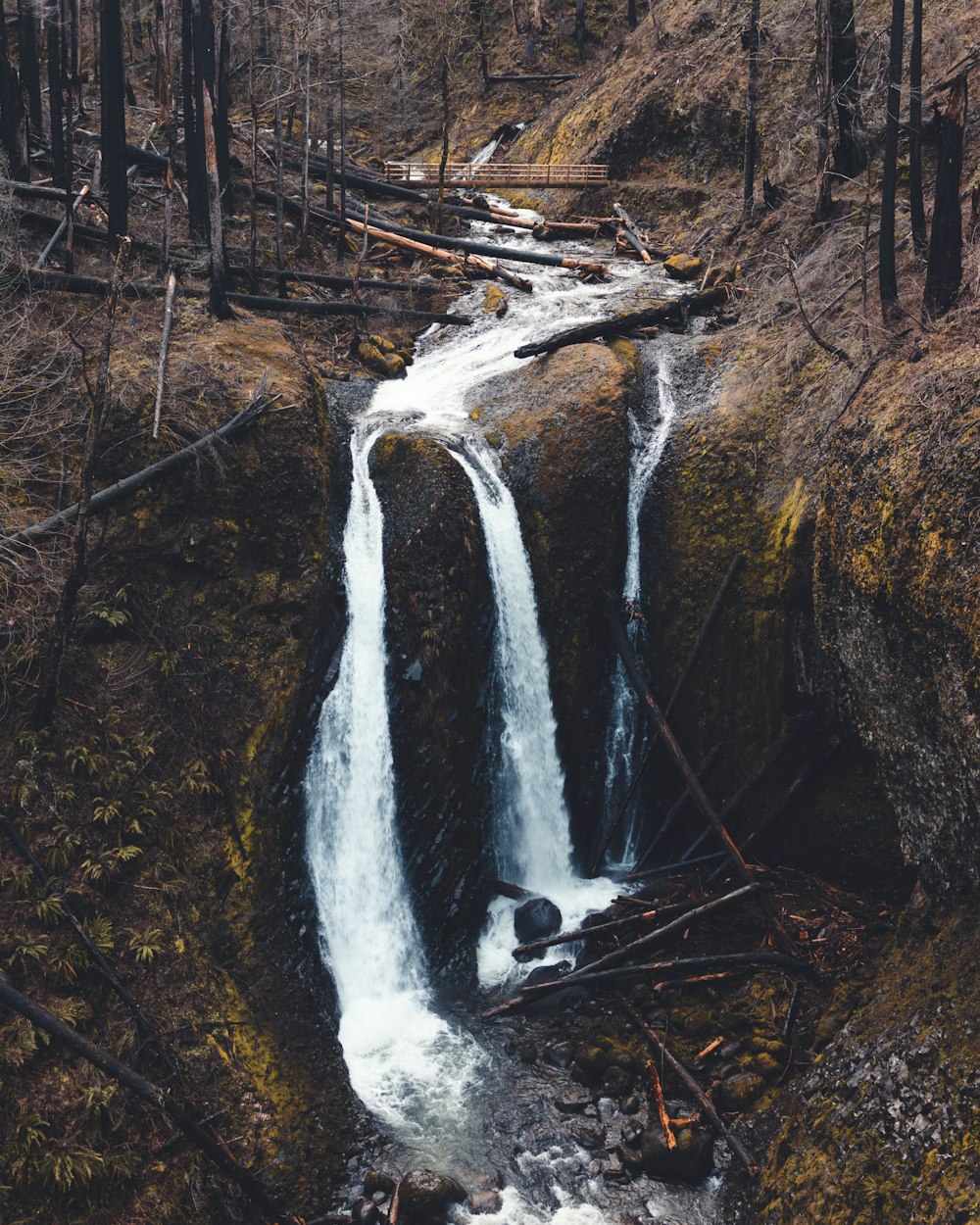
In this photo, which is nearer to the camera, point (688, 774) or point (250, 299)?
point (688, 774)

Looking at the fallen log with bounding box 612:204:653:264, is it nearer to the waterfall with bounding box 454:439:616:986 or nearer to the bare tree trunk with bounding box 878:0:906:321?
the bare tree trunk with bounding box 878:0:906:321

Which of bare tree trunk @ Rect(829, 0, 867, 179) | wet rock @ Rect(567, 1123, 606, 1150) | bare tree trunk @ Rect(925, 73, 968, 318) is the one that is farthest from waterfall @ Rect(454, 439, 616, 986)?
bare tree trunk @ Rect(829, 0, 867, 179)

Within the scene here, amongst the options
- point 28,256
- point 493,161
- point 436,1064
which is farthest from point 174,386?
point 493,161

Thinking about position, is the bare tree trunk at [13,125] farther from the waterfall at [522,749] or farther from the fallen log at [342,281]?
the waterfall at [522,749]

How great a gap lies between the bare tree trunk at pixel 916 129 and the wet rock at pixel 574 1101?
44.6 feet

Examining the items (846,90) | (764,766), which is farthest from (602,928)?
(846,90)

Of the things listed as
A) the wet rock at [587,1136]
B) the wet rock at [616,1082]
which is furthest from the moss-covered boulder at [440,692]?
the wet rock at [587,1136]

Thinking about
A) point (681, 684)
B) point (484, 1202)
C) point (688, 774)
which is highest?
point (681, 684)

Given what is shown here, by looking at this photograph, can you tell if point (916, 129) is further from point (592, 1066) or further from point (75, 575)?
point (592, 1066)

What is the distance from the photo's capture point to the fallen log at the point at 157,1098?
880 cm

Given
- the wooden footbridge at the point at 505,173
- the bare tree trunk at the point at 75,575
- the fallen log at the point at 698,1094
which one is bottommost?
the fallen log at the point at 698,1094

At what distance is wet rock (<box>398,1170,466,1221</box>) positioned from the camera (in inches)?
380

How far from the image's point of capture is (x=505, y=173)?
110ft

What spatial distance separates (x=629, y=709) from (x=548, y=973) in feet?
15.5
